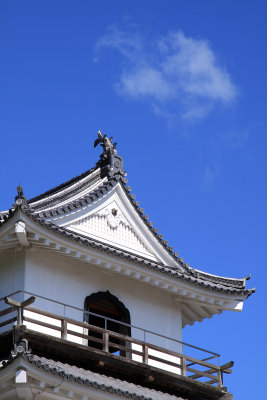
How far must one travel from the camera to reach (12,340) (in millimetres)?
17578

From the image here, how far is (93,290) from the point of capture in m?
20.2

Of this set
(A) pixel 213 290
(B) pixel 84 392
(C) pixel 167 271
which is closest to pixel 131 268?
(C) pixel 167 271

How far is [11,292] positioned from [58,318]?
1.66 metres

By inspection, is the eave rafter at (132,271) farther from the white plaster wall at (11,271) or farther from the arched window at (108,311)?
the arched window at (108,311)

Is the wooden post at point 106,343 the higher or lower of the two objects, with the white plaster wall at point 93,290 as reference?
lower

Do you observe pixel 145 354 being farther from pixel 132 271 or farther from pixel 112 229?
pixel 112 229

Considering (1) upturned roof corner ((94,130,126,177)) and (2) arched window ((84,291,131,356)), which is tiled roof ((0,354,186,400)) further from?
(1) upturned roof corner ((94,130,126,177))

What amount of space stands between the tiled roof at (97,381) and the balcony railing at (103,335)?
22.3 inches

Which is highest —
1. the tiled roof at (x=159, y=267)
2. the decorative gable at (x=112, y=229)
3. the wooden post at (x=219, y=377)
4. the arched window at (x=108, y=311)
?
the decorative gable at (x=112, y=229)

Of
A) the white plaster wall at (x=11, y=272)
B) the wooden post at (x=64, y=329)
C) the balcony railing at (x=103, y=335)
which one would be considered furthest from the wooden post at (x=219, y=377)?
the white plaster wall at (x=11, y=272)

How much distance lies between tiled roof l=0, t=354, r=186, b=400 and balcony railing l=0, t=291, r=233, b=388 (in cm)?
57

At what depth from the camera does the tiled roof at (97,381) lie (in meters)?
16.4

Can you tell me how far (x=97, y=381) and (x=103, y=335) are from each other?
1.49m

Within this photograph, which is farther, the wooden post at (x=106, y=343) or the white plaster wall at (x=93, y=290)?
the white plaster wall at (x=93, y=290)
